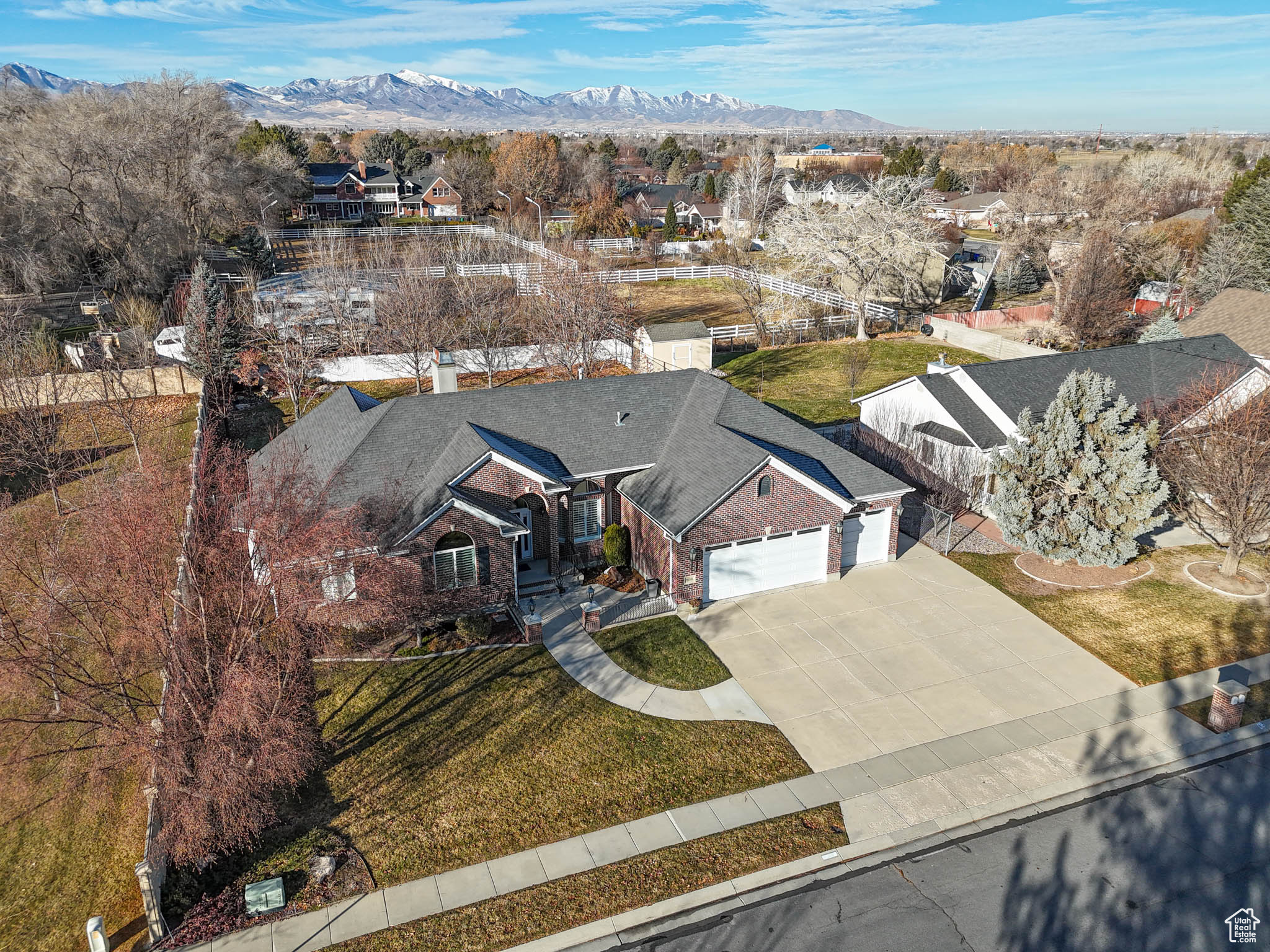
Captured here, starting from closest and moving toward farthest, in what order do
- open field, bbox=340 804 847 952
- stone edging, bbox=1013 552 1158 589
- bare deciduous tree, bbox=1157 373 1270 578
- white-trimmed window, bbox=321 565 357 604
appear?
open field, bbox=340 804 847 952 < white-trimmed window, bbox=321 565 357 604 < bare deciduous tree, bbox=1157 373 1270 578 < stone edging, bbox=1013 552 1158 589

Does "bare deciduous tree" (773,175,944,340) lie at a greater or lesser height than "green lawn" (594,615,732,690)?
greater

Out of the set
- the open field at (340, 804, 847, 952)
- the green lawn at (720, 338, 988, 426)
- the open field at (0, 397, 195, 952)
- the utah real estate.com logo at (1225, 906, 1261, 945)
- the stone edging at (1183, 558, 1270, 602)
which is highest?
the green lawn at (720, 338, 988, 426)

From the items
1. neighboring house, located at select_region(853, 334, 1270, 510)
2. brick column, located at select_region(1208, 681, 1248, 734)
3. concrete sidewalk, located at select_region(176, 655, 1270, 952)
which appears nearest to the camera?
concrete sidewalk, located at select_region(176, 655, 1270, 952)

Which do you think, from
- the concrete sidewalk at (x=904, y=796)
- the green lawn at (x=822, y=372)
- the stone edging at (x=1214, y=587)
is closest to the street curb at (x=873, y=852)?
the concrete sidewalk at (x=904, y=796)

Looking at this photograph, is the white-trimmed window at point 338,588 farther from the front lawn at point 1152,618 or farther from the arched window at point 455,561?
the front lawn at point 1152,618

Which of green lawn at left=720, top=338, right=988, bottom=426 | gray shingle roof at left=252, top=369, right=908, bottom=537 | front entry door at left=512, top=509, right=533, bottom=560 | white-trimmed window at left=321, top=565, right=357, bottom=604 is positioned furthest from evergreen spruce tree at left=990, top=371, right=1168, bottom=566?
white-trimmed window at left=321, top=565, right=357, bottom=604

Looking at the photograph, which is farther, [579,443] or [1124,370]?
[1124,370]

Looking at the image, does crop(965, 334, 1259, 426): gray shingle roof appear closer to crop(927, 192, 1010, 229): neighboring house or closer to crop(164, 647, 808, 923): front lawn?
crop(164, 647, 808, 923): front lawn

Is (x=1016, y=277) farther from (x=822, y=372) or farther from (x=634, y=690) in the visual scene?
(x=634, y=690)

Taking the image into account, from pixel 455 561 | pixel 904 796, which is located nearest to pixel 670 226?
pixel 455 561
